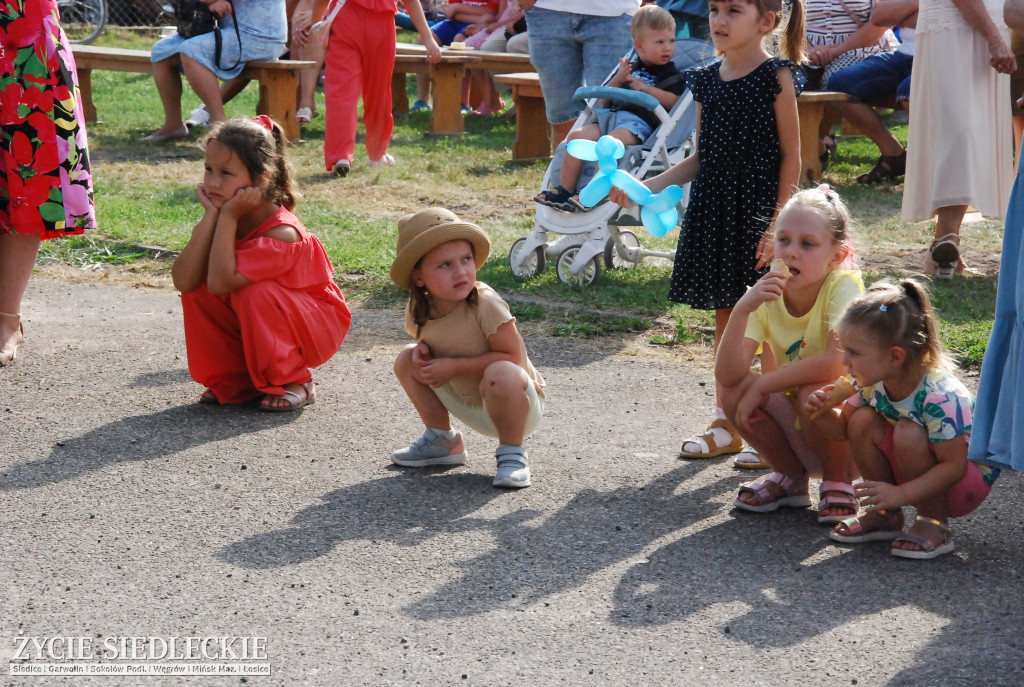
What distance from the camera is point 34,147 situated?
16.5ft

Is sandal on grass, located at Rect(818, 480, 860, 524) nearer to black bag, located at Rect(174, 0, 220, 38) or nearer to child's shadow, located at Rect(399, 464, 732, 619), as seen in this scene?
child's shadow, located at Rect(399, 464, 732, 619)

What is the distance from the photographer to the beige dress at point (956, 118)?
646 centimetres

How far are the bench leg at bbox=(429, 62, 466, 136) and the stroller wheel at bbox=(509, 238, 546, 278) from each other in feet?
18.4

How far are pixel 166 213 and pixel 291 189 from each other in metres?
3.62

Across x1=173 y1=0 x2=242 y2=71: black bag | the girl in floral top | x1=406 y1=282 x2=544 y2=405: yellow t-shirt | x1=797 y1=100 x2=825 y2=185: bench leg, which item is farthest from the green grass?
x1=406 y1=282 x2=544 y2=405: yellow t-shirt

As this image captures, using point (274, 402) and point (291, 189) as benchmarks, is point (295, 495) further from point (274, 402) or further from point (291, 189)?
point (291, 189)

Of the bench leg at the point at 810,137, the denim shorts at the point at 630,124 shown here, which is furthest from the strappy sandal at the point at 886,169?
the denim shorts at the point at 630,124

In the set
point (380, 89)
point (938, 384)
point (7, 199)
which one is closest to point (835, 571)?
point (938, 384)

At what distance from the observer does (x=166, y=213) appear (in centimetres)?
812

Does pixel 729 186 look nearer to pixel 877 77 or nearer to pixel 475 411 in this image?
pixel 475 411

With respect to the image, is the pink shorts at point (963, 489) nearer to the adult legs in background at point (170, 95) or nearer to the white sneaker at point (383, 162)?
the white sneaker at point (383, 162)

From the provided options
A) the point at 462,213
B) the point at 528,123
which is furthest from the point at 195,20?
the point at 462,213

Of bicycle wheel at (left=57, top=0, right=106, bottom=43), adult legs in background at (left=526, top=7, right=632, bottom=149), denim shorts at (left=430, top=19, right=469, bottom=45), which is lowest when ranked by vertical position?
adult legs in background at (left=526, top=7, right=632, bottom=149)

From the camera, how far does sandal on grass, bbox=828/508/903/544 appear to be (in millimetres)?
3406
